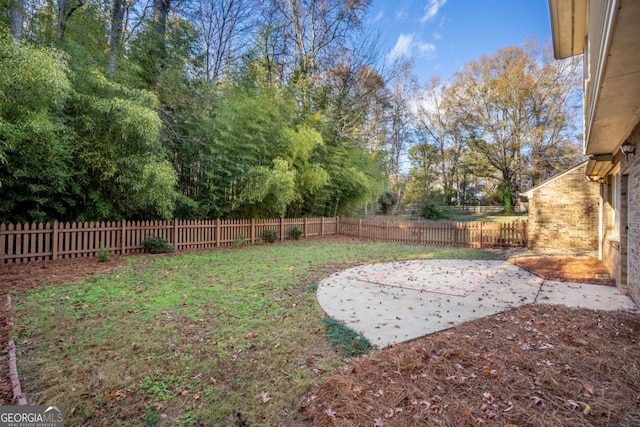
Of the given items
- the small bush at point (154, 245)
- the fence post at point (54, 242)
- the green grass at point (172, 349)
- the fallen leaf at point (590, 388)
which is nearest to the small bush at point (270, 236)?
the small bush at point (154, 245)

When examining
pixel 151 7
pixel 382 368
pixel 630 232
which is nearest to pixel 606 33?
pixel 382 368

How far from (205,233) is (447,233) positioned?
27.9 feet

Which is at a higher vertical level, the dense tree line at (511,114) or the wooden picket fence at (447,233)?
the dense tree line at (511,114)

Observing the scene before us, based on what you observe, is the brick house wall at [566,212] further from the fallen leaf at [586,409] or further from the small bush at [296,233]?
the fallen leaf at [586,409]

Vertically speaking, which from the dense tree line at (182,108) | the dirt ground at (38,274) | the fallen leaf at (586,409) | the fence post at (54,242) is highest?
the dense tree line at (182,108)

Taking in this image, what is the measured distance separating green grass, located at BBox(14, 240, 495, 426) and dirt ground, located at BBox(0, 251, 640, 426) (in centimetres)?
26

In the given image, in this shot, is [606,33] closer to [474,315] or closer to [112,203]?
[474,315]

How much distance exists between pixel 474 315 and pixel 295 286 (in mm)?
2711

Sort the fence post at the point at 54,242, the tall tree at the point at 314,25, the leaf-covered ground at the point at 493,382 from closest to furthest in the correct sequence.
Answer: the leaf-covered ground at the point at 493,382, the fence post at the point at 54,242, the tall tree at the point at 314,25

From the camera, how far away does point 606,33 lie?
82.1 inches

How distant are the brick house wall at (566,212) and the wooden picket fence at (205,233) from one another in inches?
21.2

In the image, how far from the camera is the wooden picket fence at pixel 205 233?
21.2 ft

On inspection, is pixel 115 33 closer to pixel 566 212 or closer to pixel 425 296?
pixel 425 296

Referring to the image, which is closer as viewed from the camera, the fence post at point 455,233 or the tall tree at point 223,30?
the fence post at point 455,233
